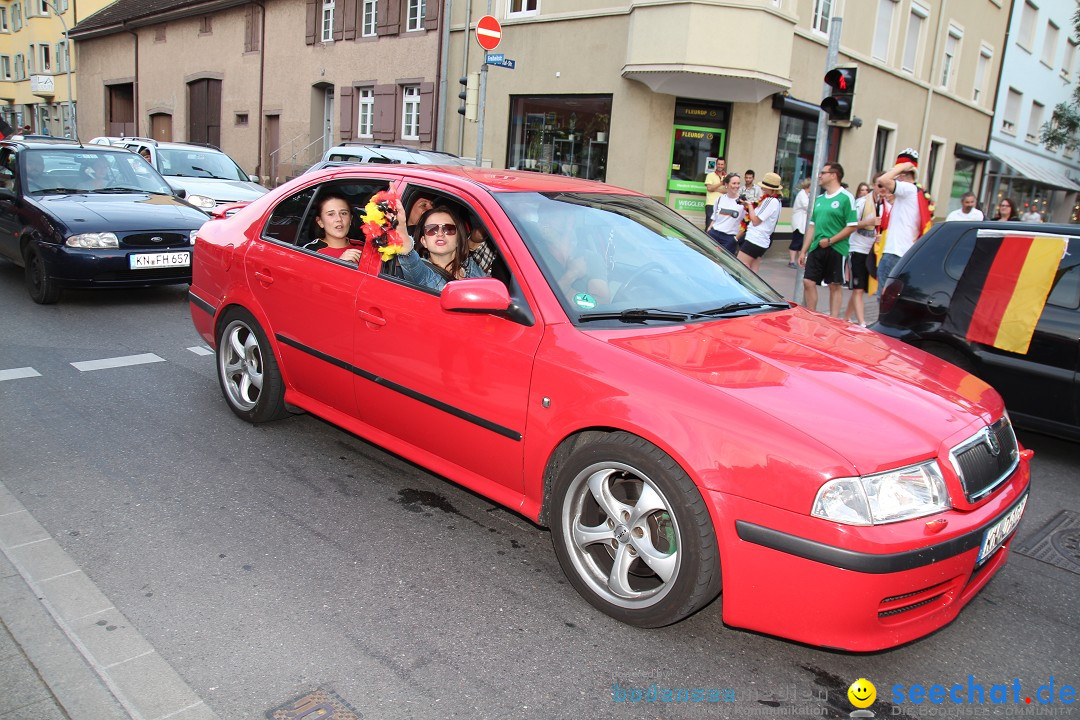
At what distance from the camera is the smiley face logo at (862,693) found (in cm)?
276

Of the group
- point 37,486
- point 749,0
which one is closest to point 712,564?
point 37,486

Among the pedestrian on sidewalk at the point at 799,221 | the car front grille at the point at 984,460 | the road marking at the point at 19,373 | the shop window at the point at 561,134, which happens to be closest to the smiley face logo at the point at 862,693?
the car front grille at the point at 984,460

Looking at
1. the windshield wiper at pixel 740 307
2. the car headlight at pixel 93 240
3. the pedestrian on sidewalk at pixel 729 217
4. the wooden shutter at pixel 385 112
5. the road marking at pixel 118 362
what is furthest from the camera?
the wooden shutter at pixel 385 112

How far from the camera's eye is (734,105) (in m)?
18.0

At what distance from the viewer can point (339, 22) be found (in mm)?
24766

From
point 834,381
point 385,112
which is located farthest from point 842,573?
point 385,112

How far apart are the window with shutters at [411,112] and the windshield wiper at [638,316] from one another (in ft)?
66.2

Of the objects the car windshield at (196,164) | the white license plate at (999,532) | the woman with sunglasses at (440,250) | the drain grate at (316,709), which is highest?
the car windshield at (196,164)

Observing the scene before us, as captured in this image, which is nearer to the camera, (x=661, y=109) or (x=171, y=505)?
(x=171, y=505)

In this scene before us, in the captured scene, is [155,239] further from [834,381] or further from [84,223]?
[834,381]

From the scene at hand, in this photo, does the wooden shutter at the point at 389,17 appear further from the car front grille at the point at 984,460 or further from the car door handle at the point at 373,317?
the car front grille at the point at 984,460

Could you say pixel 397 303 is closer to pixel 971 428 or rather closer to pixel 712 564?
pixel 712 564

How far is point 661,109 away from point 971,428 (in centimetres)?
1600

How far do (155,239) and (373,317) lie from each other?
219 inches
